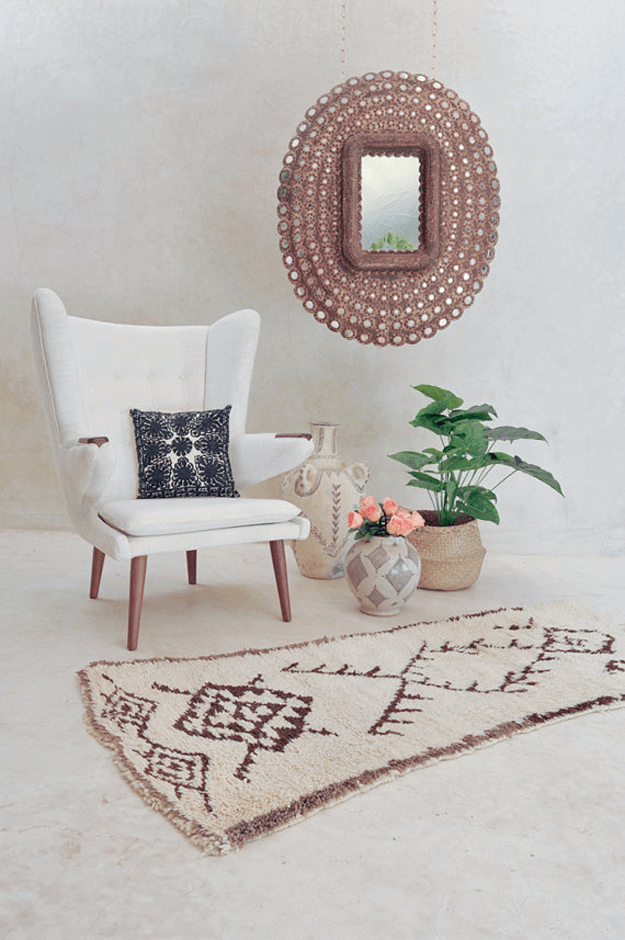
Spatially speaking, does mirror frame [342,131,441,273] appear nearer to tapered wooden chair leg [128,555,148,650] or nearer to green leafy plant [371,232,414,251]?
green leafy plant [371,232,414,251]

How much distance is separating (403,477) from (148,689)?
2058 mm

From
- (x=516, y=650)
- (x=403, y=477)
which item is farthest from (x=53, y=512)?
(x=516, y=650)

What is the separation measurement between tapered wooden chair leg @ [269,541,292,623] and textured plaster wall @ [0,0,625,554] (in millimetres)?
1257

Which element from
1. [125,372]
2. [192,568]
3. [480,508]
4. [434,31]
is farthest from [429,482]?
[434,31]

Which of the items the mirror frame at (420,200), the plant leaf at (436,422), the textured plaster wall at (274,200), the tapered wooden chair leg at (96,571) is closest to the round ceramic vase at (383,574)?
the plant leaf at (436,422)

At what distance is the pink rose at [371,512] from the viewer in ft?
8.99

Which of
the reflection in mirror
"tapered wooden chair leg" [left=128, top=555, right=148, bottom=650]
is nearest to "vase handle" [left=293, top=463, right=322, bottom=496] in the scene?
"tapered wooden chair leg" [left=128, top=555, right=148, bottom=650]

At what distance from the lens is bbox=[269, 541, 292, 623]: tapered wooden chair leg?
2.65m

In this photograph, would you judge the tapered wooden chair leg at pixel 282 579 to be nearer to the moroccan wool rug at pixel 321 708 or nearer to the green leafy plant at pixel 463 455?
the moroccan wool rug at pixel 321 708

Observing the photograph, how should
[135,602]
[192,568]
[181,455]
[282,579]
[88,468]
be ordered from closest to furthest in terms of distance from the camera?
[135,602] → [88,468] → [282,579] → [181,455] → [192,568]

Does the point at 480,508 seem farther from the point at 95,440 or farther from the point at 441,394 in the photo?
the point at 95,440

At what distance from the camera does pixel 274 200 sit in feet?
12.4

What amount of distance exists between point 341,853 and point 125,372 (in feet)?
6.53

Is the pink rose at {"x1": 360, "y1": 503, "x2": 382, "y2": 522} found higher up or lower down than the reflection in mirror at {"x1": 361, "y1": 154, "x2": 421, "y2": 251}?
lower down
